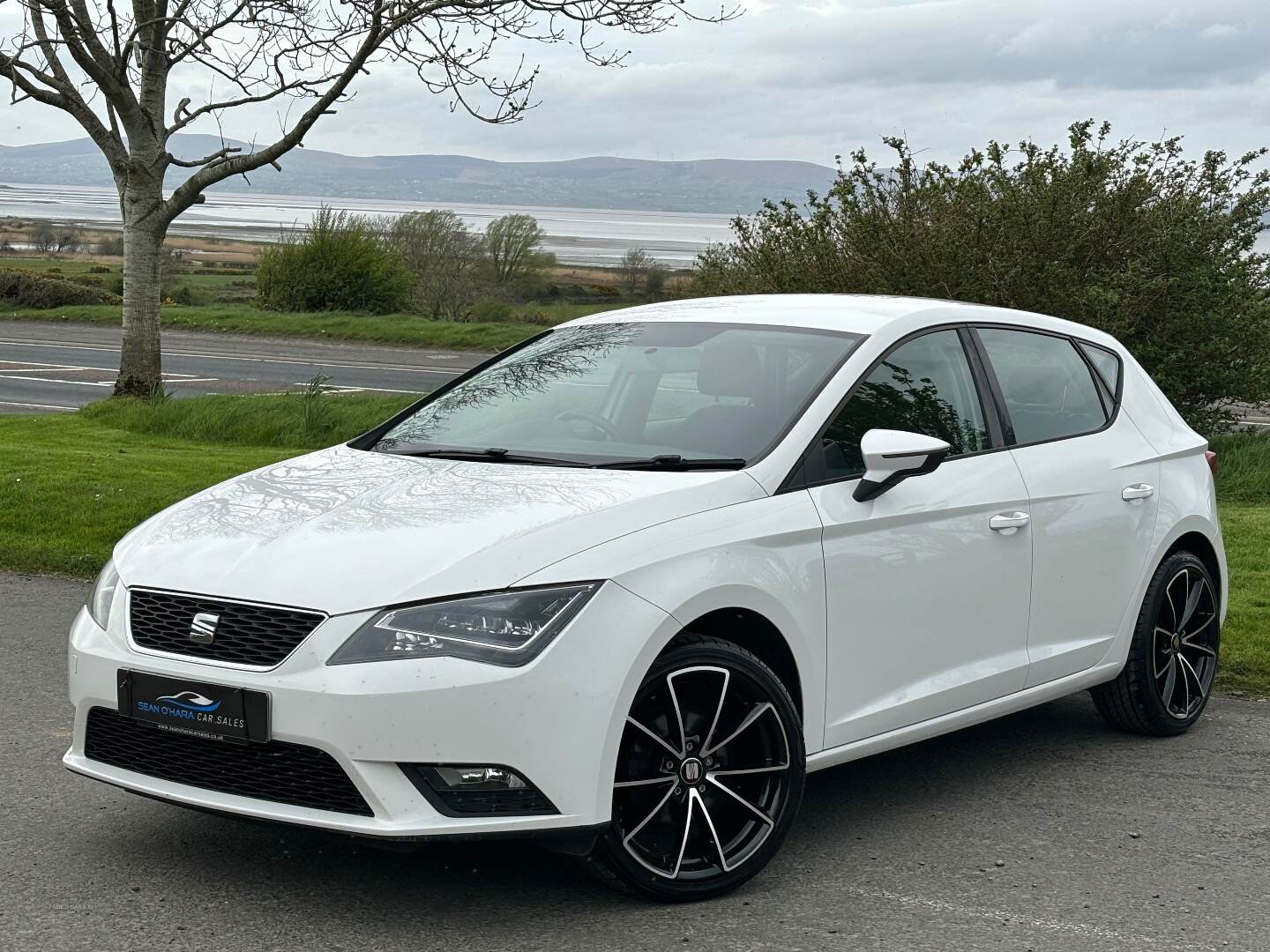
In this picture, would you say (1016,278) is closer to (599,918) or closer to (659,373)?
(659,373)

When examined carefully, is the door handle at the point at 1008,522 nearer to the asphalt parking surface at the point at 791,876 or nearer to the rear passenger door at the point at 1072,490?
the rear passenger door at the point at 1072,490

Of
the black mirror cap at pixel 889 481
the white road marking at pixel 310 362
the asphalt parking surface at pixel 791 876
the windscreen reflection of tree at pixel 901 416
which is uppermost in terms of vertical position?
the windscreen reflection of tree at pixel 901 416

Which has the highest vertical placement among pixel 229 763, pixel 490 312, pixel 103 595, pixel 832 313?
pixel 832 313

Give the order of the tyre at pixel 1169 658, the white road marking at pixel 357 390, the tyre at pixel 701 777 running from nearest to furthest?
1. the tyre at pixel 701 777
2. the tyre at pixel 1169 658
3. the white road marking at pixel 357 390

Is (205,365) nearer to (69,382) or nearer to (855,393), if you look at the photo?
(69,382)

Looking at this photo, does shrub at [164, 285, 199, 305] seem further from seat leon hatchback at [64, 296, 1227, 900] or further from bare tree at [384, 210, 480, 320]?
seat leon hatchback at [64, 296, 1227, 900]

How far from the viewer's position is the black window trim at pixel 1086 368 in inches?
220

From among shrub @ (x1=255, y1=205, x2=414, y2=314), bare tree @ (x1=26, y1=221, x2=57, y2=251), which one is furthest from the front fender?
bare tree @ (x1=26, y1=221, x2=57, y2=251)

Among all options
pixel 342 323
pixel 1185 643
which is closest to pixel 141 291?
pixel 1185 643

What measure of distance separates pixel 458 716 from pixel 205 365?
2459 centimetres

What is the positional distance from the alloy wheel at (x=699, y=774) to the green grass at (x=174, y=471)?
3572 millimetres

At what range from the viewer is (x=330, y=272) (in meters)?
39.3

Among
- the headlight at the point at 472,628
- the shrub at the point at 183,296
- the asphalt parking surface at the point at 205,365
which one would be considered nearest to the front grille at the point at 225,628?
the headlight at the point at 472,628

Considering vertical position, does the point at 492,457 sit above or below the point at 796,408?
below
